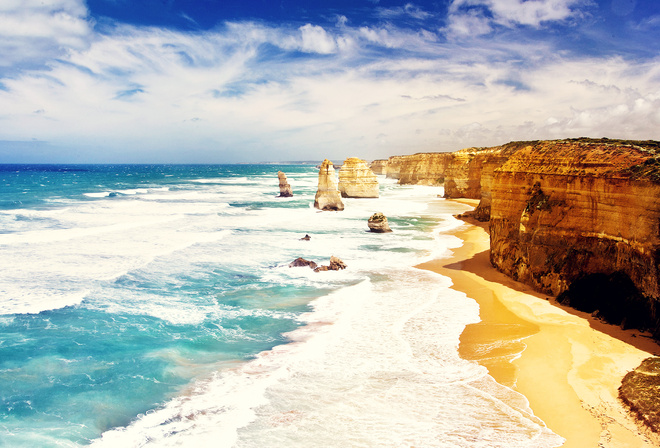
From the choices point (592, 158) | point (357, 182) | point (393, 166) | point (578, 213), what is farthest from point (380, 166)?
point (578, 213)

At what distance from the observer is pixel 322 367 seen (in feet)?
30.4

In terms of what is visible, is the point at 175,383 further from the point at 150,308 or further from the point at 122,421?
the point at 150,308

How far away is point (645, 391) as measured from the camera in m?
7.29

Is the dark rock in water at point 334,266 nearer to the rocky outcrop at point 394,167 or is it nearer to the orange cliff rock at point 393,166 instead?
the orange cliff rock at point 393,166

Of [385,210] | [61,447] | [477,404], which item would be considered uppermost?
[385,210]

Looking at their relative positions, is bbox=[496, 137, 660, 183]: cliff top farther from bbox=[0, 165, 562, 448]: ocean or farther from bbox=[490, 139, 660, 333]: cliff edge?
bbox=[0, 165, 562, 448]: ocean

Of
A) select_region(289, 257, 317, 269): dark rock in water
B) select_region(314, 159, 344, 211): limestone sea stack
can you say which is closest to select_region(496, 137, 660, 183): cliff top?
select_region(289, 257, 317, 269): dark rock in water

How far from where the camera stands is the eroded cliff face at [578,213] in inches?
413

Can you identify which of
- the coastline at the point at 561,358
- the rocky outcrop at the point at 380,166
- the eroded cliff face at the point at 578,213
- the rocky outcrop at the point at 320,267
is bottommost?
the coastline at the point at 561,358

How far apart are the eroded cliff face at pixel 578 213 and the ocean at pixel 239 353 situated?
9.87 feet

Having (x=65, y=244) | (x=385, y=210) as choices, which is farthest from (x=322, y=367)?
(x=385, y=210)

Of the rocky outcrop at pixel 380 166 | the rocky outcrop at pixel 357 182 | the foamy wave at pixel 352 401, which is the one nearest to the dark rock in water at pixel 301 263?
the foamy wave at pixel 352 401

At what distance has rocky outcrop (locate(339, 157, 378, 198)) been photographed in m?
49.8

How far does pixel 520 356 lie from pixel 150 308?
11189 millimetres
